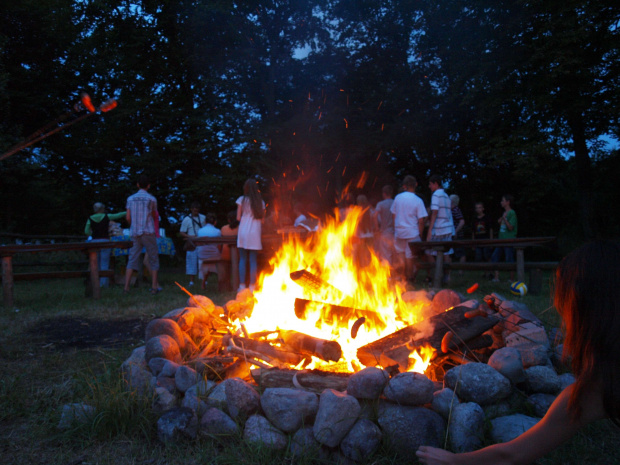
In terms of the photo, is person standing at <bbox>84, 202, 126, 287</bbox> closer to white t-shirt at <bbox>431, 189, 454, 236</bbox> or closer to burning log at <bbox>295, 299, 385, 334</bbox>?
white t-shirt at <bbox>431, 189, 454, 236</bbox>

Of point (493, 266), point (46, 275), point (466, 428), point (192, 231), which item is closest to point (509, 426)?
point (466, 428)

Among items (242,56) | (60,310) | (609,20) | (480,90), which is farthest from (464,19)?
(60,310)

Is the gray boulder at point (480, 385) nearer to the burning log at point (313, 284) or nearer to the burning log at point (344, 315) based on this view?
the burning log at point (344, 315)

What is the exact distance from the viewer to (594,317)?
4.83 feet

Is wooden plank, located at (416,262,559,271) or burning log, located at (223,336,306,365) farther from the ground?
wooden plank, located at (416,262,559,271)

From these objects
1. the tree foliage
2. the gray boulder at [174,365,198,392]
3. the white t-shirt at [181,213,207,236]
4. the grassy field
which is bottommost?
the grassy field

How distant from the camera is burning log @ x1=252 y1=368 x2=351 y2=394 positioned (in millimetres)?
2846

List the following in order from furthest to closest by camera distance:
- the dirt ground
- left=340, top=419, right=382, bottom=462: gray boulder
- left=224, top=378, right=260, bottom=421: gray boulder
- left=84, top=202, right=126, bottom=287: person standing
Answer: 1. left=84, top=202, right=126, bottom=287: person standing
2. the dirt ground
3. left=224, top=378, right=260, bottom=421: gray boulder
4. left=340, top=419, right=382, bottom=462: gray boulder

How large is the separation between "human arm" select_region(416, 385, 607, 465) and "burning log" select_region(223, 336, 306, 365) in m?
1.85

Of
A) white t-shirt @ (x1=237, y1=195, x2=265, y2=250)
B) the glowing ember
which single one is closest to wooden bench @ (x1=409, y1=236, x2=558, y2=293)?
white t-shirt @ (x1=237, y1=195, x2=265, y2=250)

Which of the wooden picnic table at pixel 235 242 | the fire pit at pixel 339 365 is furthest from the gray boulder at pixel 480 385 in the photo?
the wooden picnic table at pixel 235 242

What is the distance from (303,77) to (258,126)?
3781 mm

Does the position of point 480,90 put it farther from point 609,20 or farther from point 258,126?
point 258,126

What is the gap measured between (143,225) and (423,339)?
644 cm
